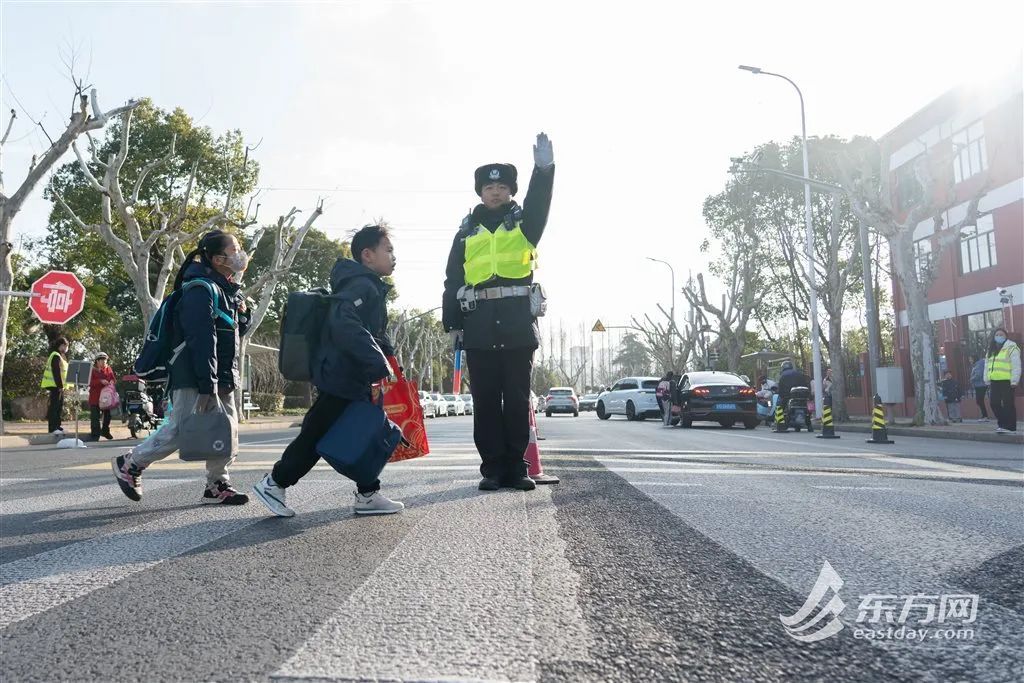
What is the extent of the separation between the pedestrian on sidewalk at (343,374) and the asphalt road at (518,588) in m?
0.15

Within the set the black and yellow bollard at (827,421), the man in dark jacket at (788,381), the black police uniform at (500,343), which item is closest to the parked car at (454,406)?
the man in dark jacket at (788,381)

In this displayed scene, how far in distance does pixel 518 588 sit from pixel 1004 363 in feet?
50.4

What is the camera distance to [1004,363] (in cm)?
1515

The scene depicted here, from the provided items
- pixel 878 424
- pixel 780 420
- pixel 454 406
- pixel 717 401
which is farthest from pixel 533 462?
pixel 454 406

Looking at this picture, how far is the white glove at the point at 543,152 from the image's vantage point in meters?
4.98

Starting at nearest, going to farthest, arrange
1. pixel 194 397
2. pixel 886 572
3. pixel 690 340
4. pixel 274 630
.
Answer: pixel 274 630 < pixel 886 572 < pixel 194 397 < pixel 690 340

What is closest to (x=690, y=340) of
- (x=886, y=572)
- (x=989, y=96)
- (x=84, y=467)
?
(x=989, y=96)

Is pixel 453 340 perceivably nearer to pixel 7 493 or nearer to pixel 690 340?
pixel 7 493

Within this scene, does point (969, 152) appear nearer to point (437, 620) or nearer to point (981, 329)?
point (981, 329)

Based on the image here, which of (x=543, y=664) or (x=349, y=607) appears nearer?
(x=543, y=664)

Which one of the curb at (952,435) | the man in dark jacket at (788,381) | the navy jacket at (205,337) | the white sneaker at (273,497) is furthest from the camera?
the man in dark jacket at (788,381)

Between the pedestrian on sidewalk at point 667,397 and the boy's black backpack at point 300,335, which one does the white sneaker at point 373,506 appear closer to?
the boy's black backpack at point 300,335

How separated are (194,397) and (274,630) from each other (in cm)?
300

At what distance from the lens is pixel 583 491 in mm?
5133
